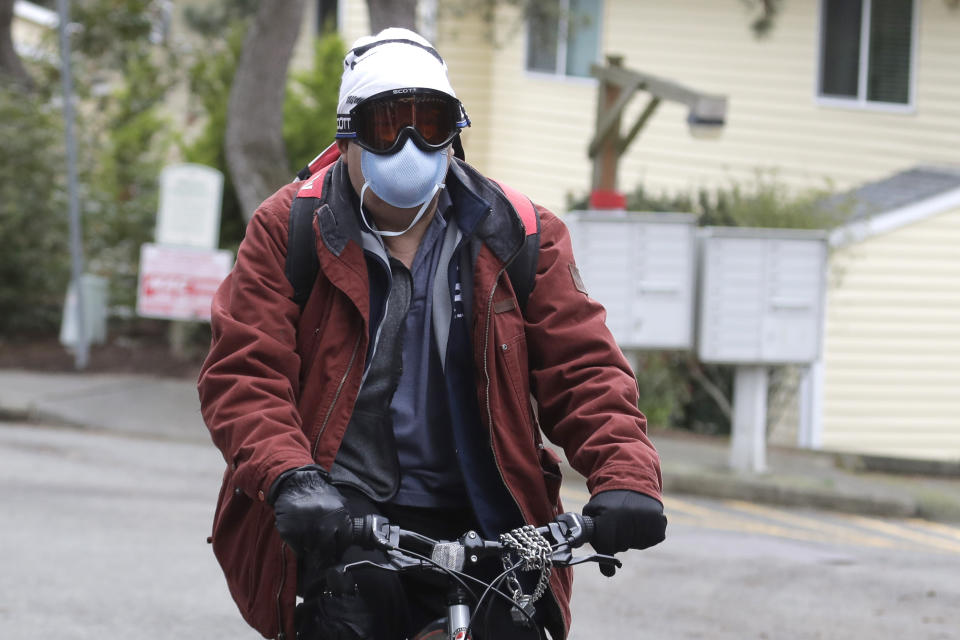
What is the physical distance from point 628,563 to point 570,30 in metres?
9.37

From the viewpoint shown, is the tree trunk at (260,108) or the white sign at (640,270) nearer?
the white sign at (640,270)

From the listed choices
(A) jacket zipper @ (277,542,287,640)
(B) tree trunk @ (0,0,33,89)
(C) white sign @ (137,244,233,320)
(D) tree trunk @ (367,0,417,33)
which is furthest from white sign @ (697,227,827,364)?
(B) tree trunk @ (0,0,33,89)

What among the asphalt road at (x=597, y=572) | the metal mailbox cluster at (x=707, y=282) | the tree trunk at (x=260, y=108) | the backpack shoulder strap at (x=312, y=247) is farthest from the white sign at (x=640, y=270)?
the backpack shoulder strap at (x=312, y=247)

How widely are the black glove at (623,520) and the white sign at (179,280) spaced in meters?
10.8

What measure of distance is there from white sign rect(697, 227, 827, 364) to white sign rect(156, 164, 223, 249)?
5130mm

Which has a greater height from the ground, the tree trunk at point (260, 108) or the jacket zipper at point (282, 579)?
the tree trunk at point (260, 108)

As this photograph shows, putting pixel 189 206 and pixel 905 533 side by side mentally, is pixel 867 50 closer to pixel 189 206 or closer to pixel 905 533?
pixel 189 206

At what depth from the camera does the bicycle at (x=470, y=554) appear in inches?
102

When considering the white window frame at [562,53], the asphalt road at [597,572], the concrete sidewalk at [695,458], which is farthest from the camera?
the white window frame at [562,53]

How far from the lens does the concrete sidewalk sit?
10.0 m

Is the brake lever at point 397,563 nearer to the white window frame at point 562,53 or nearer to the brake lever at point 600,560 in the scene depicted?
the brake lever at point 600,560

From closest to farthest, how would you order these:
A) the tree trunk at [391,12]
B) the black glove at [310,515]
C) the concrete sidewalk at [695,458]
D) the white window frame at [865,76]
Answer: the black glove at [310,515]
the concrete sidewalk at [695,458]
the tree trunk at [391,12]
the white window frame at [865,76]

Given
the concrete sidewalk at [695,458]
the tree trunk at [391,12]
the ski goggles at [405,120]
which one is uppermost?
the tree trunk at [391,12]

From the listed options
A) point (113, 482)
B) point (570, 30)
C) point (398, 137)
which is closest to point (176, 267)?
point (113, 482)
